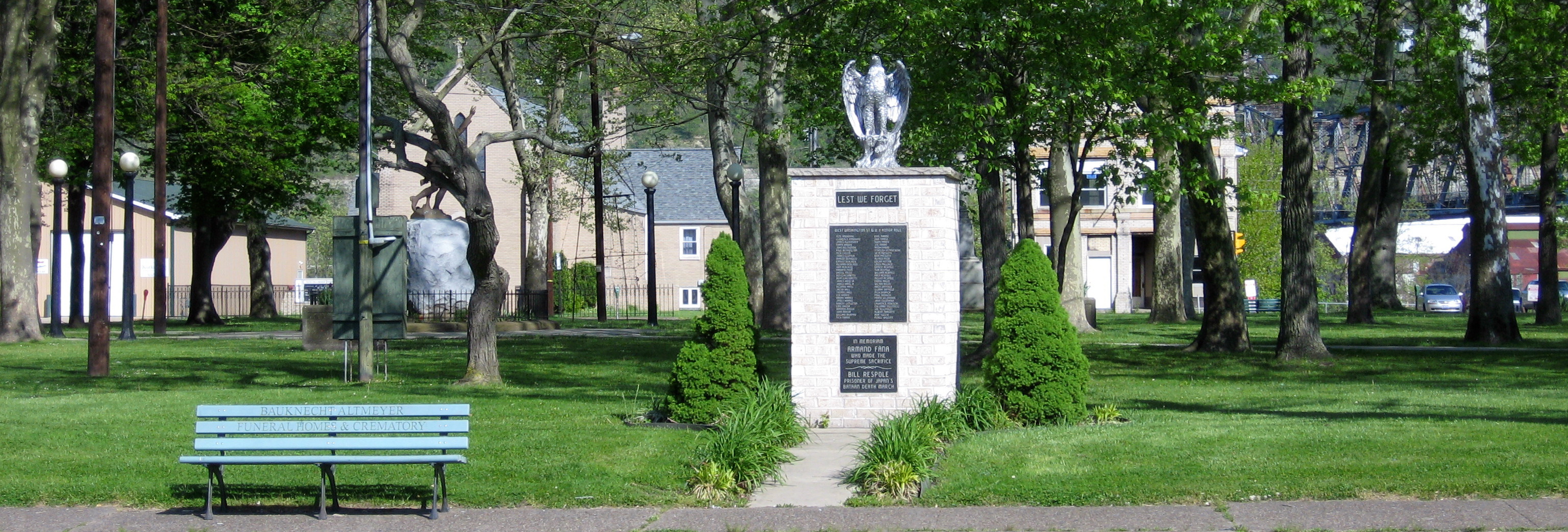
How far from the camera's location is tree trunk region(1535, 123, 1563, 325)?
32.8 m

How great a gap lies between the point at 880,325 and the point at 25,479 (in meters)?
6.72

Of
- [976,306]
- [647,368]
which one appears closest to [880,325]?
[647,368]

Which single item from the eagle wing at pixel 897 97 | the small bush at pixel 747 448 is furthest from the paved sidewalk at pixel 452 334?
the small bush at pixel 747 448

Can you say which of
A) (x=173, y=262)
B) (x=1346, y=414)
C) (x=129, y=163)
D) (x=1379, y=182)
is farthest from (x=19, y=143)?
(x=1379, y=182)

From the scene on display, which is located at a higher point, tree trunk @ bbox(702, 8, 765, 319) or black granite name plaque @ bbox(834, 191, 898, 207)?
tree trunk @ bbox(702, 8, 765, 319)

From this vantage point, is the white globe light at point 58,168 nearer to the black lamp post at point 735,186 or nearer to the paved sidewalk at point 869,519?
the black lamp post at point 735,186

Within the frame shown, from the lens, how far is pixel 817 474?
1019cm

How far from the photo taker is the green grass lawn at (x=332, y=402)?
9.45 m

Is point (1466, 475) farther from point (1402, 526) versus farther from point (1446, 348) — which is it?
point (1446, 348)

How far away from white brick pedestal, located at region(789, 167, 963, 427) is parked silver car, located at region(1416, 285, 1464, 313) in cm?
4682

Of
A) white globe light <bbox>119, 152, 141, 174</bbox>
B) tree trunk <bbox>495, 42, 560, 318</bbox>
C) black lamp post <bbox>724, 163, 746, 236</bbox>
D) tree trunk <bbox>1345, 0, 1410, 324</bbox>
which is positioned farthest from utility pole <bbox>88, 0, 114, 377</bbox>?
tree trunk <bbox>1345, 0, 1410, 324</bbox>

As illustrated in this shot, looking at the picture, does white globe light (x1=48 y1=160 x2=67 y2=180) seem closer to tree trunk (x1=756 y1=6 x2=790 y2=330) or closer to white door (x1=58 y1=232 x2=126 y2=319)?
tree trunk (x1=756 y1=6 x2=790 y2=330)

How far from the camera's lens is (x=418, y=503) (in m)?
9.19

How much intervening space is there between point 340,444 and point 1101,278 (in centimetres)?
5232
